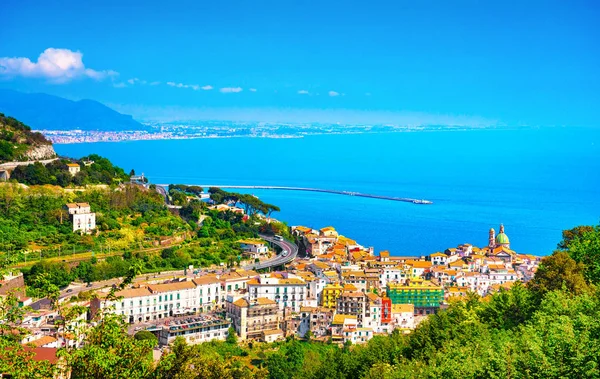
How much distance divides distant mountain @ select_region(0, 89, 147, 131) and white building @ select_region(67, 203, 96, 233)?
93236mm

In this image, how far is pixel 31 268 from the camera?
14125 mm

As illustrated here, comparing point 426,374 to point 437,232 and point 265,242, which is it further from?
point 437,232

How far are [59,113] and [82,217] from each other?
106 meters

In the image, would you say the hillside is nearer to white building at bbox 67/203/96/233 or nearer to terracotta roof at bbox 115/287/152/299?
white building at bbox 67/203/96/233

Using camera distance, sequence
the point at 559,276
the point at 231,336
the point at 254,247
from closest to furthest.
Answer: the point at 559,276
the point at 231,336
the point at 254,247

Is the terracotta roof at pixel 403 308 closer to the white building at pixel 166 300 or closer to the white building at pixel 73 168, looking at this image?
the white building at pixel 166 300

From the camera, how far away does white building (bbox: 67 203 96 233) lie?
56.2 feet

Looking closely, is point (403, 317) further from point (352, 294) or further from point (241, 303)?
point (241, 303)

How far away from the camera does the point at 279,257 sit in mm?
18188

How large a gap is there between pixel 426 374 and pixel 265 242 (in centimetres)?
1314

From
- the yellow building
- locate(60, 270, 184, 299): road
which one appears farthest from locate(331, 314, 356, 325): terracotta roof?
locate(60, 270, 184, 299): road

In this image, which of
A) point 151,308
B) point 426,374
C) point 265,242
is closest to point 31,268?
point 151,308

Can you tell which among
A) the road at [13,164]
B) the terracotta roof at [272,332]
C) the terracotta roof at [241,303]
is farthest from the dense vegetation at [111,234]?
the terracotta roof at [272,332]

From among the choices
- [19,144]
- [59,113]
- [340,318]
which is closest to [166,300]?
[340,318]
